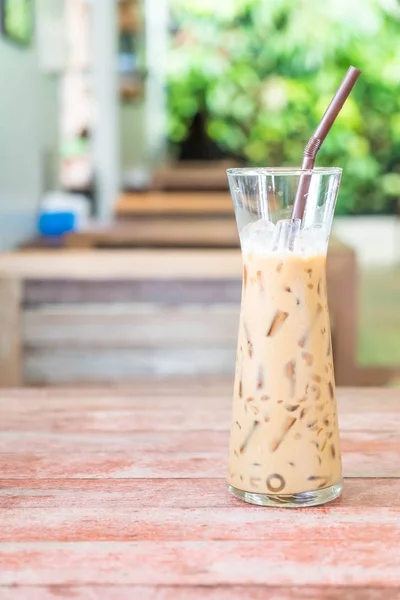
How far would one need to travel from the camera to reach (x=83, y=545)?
582 millimetres

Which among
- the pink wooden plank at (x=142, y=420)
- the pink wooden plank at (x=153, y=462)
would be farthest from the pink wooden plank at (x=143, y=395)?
the pink wooden plank at (x=153, y=462)

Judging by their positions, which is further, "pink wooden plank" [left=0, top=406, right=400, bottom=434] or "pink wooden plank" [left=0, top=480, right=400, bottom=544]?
"pink wooden plank" [left=0, top=406, right=400, bottom=434]

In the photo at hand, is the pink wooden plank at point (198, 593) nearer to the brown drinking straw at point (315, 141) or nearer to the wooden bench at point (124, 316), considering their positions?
the brown drinking straw at point (315, 141)

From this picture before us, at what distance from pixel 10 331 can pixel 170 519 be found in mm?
1386

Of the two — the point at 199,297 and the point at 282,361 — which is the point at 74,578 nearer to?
the point at 282,361

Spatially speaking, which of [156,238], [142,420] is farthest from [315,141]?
[156,238]

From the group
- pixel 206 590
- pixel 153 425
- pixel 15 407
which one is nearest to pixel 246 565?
pixel 206 590

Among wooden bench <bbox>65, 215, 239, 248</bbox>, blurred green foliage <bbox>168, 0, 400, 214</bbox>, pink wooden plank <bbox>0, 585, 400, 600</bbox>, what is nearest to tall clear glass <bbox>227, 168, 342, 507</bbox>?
pink wooden plank <bbox>0, 585, 400, 600</bbox>

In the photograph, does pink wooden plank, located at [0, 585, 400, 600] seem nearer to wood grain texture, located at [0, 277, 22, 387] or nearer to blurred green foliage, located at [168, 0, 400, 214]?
wood grain texture, located at [0, 277, 22, 387]

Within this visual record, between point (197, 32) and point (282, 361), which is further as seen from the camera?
point (197, 32)

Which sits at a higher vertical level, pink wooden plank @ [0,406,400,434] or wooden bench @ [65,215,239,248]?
wooden bench @ [65,215,239,248]

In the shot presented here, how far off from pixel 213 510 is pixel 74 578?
14 centimetres

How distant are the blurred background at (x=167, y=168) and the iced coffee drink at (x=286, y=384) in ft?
4.21

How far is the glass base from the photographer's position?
646mm
